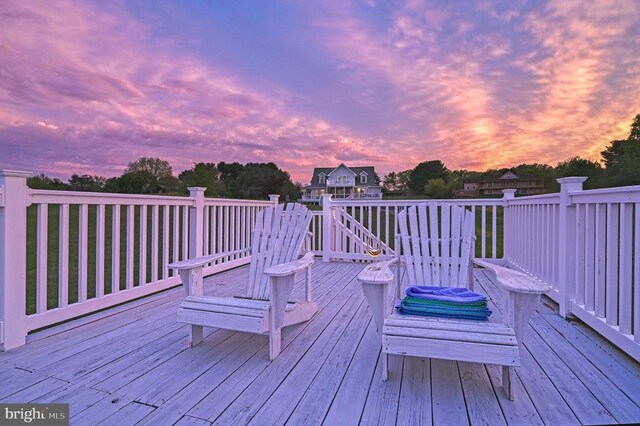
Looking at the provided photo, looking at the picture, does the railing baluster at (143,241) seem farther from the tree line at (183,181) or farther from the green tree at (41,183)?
A: the tree line at (183,181)

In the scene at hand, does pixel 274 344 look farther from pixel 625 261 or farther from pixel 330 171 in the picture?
pixel 330 171

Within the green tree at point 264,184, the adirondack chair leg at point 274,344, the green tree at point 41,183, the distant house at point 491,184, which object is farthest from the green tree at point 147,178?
the distant house at point 491,184

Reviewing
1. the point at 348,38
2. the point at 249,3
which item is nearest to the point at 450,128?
the point at 348,38

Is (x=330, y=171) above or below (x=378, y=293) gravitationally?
above

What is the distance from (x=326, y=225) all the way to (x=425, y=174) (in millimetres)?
41453

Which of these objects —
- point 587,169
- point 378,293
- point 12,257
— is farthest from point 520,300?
point 587,169

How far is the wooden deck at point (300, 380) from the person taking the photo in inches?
53.1

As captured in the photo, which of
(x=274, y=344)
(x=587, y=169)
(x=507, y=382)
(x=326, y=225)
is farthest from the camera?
(x=587, y=169)

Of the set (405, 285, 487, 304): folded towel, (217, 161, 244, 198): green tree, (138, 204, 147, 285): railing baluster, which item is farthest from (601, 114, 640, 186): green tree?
(217, 161, 244, 198): green tree

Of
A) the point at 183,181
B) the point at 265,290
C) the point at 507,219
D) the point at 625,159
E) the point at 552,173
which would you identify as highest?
the point at 552,173

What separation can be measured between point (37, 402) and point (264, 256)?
1.57 m

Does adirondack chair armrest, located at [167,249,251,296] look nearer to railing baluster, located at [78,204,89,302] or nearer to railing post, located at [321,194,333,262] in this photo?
railing baluster, located at [78,204,89,302]

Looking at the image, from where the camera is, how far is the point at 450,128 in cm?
784

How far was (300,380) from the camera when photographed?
5.40 ft
